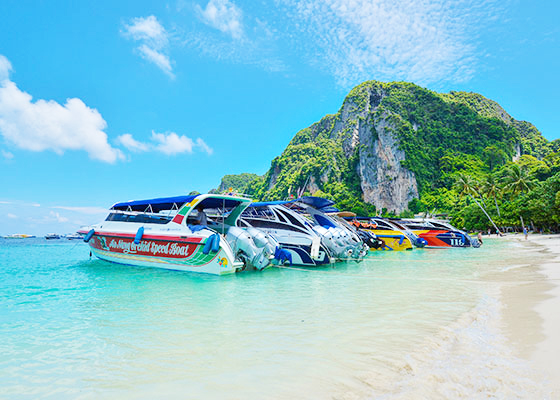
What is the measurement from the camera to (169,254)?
440 inches

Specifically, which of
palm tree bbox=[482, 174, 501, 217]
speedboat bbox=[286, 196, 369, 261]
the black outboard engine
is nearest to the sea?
speedboat bbox=[286, 196, 369, 261]

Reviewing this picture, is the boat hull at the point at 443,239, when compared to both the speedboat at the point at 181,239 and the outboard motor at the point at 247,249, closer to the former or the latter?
the speedboat at the point at 181,239

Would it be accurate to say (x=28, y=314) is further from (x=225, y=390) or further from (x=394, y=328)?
(x=394, y=328)

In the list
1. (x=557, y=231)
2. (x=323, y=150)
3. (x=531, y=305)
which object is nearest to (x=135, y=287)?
(x=531, y=305)

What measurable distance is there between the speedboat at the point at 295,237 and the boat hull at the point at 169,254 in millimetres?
2910

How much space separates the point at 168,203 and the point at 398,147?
80.4 m

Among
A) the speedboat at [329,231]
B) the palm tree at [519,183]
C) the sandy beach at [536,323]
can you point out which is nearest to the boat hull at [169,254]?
the speedboat at [329,231]

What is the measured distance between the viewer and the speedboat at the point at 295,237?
41.8ft

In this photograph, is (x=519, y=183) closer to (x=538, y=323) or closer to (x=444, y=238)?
(x=444, y=238)

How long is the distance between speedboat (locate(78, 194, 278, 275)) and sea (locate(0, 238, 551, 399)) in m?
2.64

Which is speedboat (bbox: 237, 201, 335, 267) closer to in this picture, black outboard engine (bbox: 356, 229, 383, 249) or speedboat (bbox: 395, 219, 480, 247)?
black outboard engine (bbox: 356, 229, 383, 249)

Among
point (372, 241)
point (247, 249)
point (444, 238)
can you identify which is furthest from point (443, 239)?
point (247, 249)

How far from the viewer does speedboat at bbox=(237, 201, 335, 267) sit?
41.8ft

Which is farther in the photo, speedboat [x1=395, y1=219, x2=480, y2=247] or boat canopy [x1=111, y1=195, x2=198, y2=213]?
speedboat [x1=395, y1=219, x2=480, y2=247]
